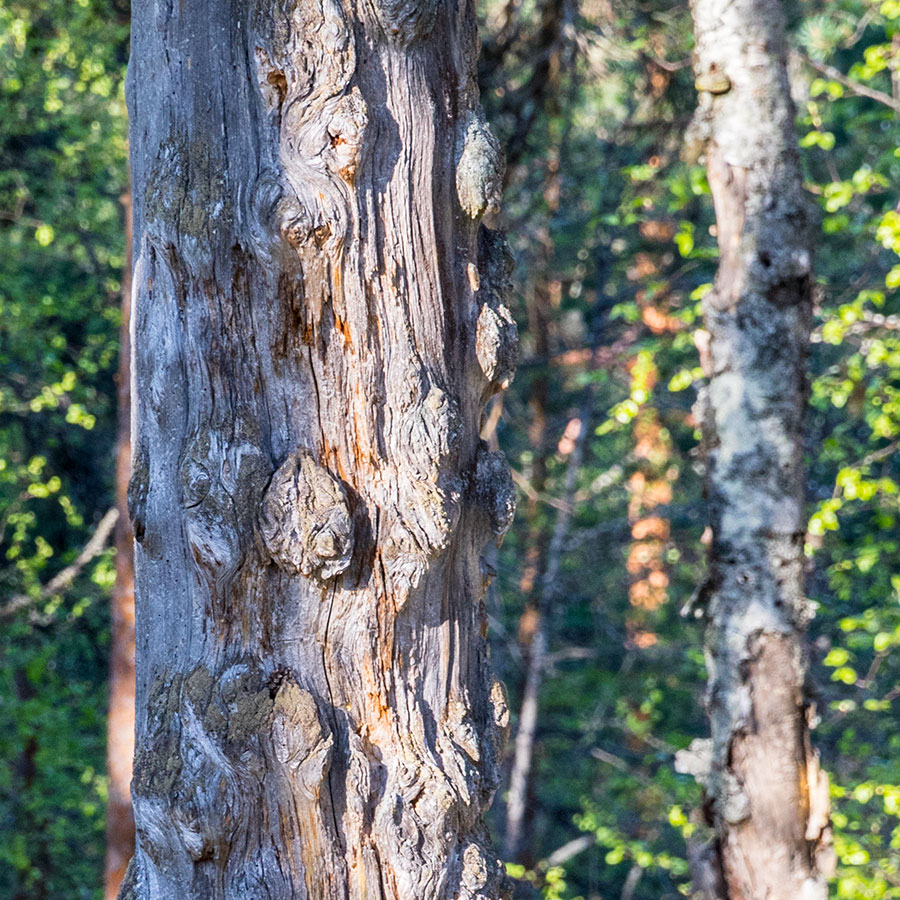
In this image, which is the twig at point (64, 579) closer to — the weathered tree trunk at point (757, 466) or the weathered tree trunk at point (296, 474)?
the weathered tree trunk at point (757, 466)

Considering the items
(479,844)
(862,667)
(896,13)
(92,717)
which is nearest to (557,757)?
(862,667)

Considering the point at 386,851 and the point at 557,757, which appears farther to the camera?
the point at 557,757

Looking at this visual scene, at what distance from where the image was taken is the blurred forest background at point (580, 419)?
4.98 metres

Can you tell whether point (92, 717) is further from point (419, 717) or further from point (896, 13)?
point (896, 13)

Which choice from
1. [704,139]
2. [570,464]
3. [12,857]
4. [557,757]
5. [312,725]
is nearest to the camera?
[312,725]

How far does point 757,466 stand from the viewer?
3.17 meters

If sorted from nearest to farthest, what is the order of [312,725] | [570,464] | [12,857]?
[312,725] < [12,857] < [570,464]

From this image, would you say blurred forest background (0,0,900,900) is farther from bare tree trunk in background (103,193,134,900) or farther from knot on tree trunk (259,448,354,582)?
knot on tree trunk (259,448,354,582)

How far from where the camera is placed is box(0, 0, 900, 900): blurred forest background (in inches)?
196

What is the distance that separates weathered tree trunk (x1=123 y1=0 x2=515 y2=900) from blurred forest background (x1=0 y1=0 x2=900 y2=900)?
2441 mm

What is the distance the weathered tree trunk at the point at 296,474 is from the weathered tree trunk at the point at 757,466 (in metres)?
1.77

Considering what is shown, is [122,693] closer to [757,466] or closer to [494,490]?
[757,466]

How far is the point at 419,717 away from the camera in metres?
1.59

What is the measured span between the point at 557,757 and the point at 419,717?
34.6 feet
